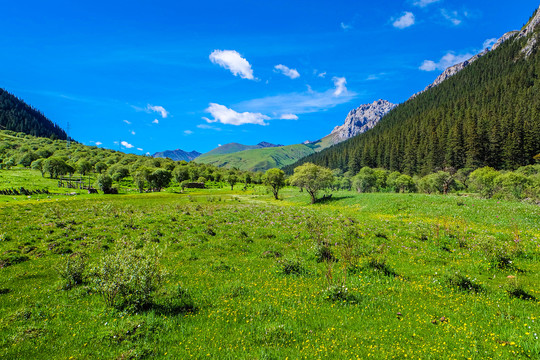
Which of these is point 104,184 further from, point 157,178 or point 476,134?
point 476,134

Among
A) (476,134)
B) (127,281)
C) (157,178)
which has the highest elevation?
(476,134)

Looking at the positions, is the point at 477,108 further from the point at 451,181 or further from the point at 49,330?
the point at 49,330

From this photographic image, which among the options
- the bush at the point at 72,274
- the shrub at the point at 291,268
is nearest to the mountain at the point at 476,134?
the shrub at the point at 291,268

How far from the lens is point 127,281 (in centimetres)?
873

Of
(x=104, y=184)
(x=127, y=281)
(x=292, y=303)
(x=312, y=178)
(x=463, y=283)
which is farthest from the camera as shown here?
(x=104, y=184)

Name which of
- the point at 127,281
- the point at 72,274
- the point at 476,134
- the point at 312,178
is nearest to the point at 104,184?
the point at 312,178

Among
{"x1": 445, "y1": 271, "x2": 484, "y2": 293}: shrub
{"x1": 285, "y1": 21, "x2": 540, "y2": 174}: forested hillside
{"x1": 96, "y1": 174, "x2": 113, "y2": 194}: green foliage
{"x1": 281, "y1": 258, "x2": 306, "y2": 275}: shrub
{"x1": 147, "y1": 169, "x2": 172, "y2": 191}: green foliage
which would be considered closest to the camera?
{"x1": 445, "y1": 271, "x2": 484, "y2": 293}: shrub

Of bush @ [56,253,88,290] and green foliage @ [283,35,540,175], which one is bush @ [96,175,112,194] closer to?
bush @ [56,253,88,290]

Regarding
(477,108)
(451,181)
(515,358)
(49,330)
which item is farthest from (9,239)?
(477,108)

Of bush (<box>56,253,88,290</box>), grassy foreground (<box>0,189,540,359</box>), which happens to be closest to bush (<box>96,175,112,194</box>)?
grassy foreground (<box>0,189,540,359</box>)

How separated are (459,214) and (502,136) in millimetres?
141806

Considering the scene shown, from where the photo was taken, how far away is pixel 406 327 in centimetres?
755

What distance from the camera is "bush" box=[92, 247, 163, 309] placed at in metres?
A: 8.84

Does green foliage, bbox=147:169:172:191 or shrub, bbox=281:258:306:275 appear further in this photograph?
green foliage, bbox=147:169:172:191
